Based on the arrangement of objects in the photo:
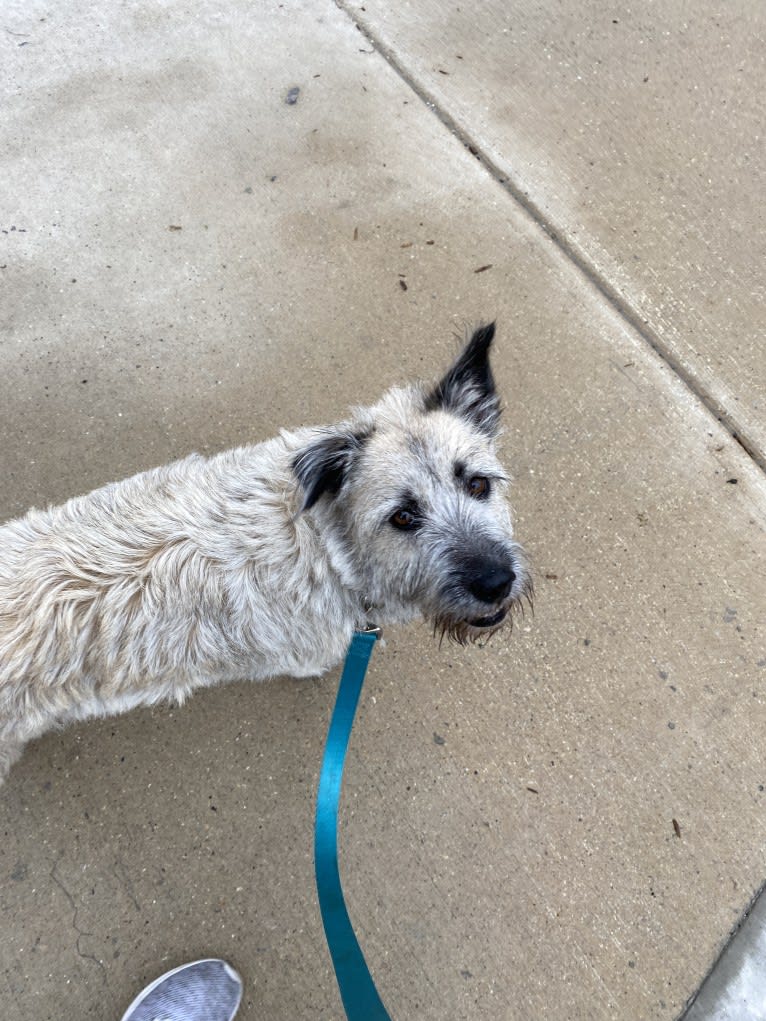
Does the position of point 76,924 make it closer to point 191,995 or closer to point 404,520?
point 191,995

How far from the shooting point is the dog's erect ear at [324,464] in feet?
7.66

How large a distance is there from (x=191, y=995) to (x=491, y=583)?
2.27 meters

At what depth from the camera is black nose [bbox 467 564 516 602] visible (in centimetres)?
237

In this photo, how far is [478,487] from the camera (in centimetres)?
263

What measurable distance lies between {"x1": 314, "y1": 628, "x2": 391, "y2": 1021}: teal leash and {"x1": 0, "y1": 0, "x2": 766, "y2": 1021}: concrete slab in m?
0.87

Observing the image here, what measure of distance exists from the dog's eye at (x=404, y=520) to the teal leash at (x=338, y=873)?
1.63ft

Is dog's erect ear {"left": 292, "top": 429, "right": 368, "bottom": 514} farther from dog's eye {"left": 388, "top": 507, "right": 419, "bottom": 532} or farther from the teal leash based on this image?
the teal leash

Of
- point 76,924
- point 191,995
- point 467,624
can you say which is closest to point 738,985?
point 467,624

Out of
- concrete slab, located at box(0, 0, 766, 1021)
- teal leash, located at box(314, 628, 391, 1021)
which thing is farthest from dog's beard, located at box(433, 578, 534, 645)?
concrete slab, located at box(0, 0, 766, 1021)

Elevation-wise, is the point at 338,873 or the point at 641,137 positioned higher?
the point at 641,137

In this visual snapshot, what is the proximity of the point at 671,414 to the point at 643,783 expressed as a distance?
216 centimetres

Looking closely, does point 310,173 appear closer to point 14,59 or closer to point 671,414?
point 14,59

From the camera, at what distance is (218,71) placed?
474 cm

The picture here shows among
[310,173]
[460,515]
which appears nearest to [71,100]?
[310,173]
